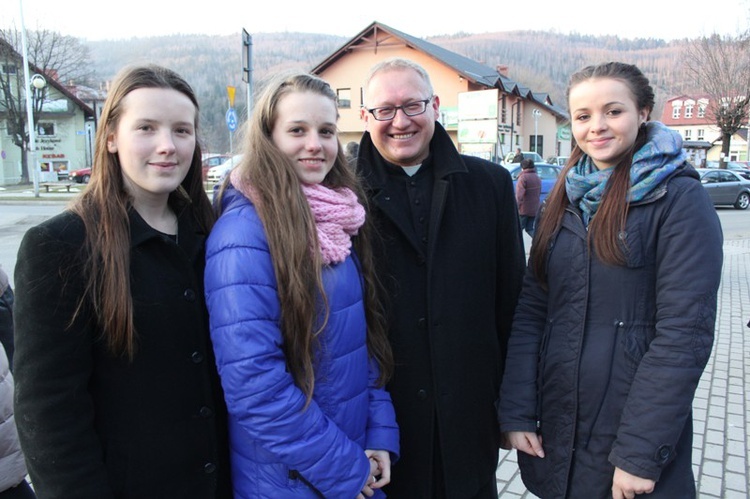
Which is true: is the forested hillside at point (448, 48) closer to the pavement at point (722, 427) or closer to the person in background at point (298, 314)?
the pavement at point (722, 427)

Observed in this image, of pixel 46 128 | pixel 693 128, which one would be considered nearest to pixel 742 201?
pixel 46 128

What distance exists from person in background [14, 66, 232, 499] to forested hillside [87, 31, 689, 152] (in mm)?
62867

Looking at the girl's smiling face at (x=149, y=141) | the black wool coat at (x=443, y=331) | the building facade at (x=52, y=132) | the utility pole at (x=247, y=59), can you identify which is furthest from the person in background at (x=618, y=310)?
the building facade at (x=52, y=132)

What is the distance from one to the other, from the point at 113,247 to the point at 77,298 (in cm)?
18

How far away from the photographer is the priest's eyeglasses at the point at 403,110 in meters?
2.28

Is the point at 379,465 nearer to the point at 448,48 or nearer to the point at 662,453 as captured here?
the point at 662,453

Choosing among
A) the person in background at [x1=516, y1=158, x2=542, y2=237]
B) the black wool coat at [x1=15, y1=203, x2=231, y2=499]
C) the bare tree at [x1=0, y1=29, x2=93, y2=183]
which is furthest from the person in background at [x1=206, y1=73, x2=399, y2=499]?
the bare tree at [x1=0, y1=29, x2=93, y2=183]

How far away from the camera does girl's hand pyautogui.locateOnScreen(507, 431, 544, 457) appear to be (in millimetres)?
2139

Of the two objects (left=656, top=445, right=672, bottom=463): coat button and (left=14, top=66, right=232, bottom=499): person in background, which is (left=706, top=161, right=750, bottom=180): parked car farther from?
(left=14, top=66, right=232, bottom=499): person in background

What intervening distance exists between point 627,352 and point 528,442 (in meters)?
0.58

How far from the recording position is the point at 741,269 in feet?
35.1

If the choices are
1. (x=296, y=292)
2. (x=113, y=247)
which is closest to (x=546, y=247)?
(x=296, y=292)

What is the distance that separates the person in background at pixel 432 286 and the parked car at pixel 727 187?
23.3m

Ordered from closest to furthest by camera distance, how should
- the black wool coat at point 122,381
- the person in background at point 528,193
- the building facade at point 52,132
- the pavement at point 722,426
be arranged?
the black wool coat at point 122,381
the pavement at point 722,426
the person in background at point 528,193
the building facade at point 52,132
